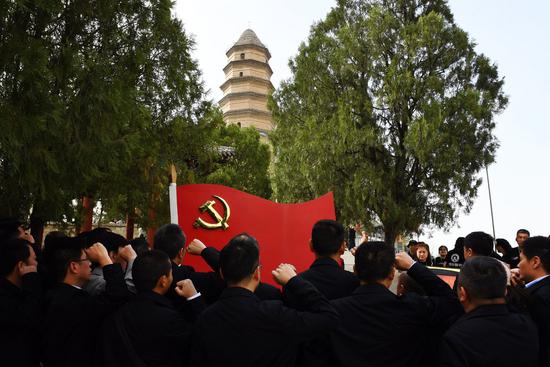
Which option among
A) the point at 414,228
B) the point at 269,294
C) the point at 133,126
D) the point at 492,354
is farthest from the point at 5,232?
the point at 414,228

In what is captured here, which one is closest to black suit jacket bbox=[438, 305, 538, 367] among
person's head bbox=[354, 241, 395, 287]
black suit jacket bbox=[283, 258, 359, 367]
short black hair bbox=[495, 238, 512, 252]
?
person's head bbox=[354, 241, 395, 287]

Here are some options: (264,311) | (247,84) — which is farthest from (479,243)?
(247,84)

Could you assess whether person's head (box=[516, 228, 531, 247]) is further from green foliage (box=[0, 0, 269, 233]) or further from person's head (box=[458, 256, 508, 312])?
green foliage (box=[0, 0, 269, 233])

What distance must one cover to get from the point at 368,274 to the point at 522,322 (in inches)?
29.5

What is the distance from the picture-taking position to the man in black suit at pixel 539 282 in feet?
8.35

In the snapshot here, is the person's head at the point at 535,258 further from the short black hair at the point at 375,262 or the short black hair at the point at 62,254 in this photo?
the short black hair at the point at 62,254

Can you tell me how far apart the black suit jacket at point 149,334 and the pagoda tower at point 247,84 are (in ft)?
127

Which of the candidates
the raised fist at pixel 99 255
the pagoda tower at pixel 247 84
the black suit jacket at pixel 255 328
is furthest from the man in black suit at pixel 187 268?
the pagoda tower at pixel 247 84

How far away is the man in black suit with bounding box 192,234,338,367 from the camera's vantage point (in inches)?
91.4

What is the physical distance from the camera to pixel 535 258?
3004mm

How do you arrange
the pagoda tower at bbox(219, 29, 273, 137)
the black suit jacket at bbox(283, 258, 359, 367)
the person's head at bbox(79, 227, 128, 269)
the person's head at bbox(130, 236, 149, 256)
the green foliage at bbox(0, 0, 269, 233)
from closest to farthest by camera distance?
the black suit jacket at bbox(283, 258, 359, 367)
the person's head at bbox(130, 236, 149, 256)
the person's head at bbox(79, 227, 128, 269)
the green foliage at bbox(0, 0, 269, 233)
the pagoda tower at bbox(219, 29, 273, 137)

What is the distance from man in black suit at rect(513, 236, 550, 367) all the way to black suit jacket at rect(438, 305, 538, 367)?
0.23m

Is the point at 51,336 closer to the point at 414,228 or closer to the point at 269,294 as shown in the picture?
the point at 269,294

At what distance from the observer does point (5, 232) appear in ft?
14.0
